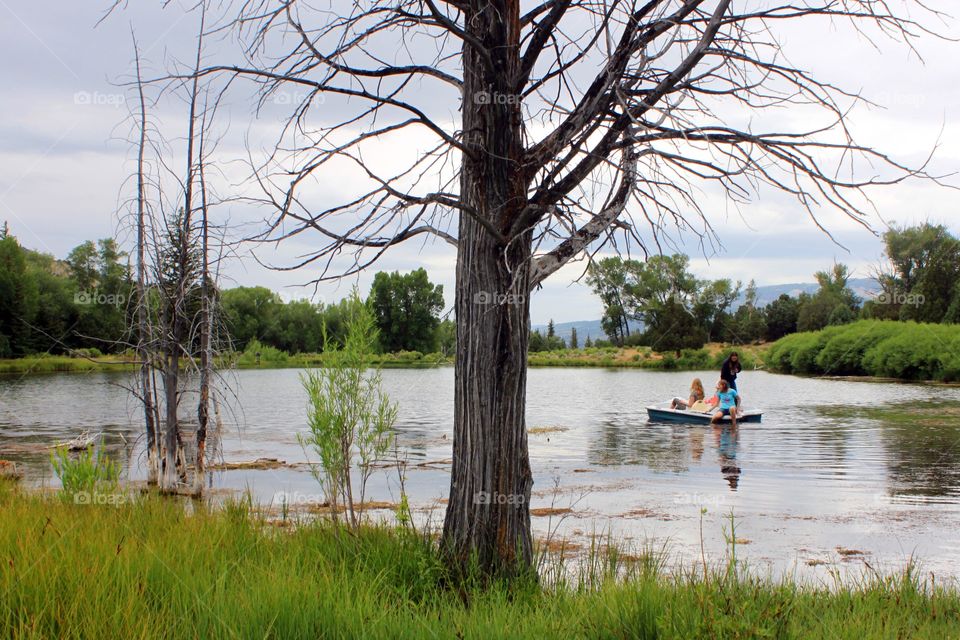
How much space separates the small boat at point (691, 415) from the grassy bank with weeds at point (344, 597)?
17106mm

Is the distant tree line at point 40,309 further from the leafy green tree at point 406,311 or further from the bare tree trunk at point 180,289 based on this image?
the bare tree trunk at point 180,289

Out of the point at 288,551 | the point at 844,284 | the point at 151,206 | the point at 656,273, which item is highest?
the point at 844,284

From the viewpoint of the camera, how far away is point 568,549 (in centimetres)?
860

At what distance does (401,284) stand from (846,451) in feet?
154

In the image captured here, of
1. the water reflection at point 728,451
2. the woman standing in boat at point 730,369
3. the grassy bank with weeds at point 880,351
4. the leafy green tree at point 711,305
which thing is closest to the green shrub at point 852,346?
the grassy bank with weeds at point 880,351

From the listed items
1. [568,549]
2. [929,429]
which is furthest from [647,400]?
[568,549]

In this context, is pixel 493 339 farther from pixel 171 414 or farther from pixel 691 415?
pixel 691 415

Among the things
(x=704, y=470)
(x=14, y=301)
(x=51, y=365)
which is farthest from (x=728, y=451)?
(x=14, y=301)

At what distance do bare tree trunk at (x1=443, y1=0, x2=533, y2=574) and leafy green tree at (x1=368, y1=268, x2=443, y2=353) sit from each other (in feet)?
157

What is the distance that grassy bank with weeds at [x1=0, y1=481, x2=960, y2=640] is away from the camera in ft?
12.8

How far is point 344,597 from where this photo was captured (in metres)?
4.51

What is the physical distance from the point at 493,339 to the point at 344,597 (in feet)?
6.48

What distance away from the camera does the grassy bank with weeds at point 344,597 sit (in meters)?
3.89

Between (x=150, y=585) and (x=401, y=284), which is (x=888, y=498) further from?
(x=401, y=284)
